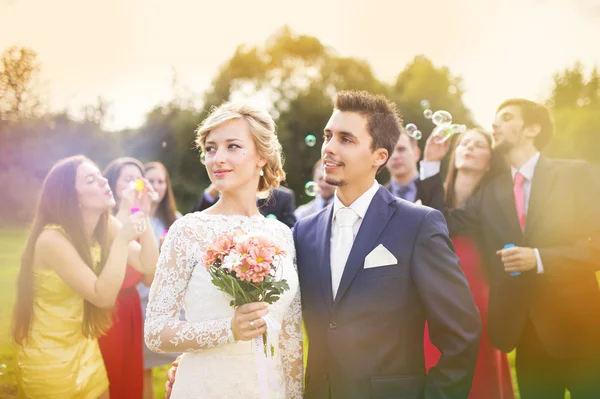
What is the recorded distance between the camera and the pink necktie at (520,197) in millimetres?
5133

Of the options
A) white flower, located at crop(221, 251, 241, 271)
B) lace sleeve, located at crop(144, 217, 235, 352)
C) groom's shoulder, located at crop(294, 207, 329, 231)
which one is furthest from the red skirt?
white flower, located at crop(221, 251, 241, 271)

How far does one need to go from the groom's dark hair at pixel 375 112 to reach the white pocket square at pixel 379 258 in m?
0.72

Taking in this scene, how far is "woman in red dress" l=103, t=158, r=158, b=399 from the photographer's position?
5.29 meters

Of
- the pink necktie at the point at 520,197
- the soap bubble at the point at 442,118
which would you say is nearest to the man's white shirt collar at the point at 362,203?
the pink necktie at the point at 520,197

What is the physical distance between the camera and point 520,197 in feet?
17.0

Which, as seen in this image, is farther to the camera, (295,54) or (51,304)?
(295,54)

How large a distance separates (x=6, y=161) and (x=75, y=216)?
1558 cm

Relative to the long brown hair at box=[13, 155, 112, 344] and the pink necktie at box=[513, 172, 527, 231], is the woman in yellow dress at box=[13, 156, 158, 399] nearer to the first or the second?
the long brown hair at box=[13, 155, 112, 344]

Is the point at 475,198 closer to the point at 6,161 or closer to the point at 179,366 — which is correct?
the point at 179,366

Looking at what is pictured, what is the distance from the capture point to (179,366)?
3150 mm

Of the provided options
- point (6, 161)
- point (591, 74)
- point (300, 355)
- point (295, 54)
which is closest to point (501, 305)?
point (300, 355)

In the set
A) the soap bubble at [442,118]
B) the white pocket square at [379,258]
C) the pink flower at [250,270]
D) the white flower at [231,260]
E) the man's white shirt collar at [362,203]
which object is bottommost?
the white pocket square at [379,258]

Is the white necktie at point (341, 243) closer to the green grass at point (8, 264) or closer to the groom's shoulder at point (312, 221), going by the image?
the groom's shoulder at point (312, 221)

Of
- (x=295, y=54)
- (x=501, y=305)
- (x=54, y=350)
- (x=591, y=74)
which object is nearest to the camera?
(x=54, y=350)
